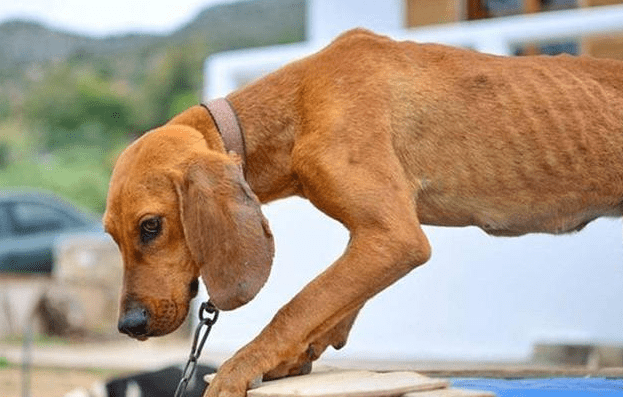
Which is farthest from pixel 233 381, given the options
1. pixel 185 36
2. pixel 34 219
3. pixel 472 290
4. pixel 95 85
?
pixel 185 36

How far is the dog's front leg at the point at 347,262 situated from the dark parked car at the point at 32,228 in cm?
1344

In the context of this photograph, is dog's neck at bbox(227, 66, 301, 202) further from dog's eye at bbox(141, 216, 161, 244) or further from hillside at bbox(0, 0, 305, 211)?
hillside at bbox(0, 0, 305, 211)

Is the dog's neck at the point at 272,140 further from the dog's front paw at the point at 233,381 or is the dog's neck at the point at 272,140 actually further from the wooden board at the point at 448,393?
the wooden board at the point at 448,393

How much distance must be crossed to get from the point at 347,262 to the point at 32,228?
1428 centimetres

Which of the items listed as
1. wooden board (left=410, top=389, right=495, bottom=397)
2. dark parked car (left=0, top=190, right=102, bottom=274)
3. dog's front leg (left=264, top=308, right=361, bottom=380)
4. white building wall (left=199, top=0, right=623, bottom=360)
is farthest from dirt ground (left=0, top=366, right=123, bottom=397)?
wooden board (left=410, top=389, right=495, bottom=397)

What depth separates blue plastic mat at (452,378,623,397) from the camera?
3.52 meters

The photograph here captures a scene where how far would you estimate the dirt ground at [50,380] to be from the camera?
30.6ft

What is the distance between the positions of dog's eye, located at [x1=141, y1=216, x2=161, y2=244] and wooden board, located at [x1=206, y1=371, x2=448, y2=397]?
0.40m

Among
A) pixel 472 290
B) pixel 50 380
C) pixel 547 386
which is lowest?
pixel 50 380

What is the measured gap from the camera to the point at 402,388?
2965 millimetres

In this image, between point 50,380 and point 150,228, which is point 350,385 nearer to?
point 150,228

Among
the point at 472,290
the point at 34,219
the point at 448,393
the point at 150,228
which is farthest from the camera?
the point at 34,219

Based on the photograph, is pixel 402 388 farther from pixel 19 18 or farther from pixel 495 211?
pixel 19 18

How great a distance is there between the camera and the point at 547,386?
3.75 meters
